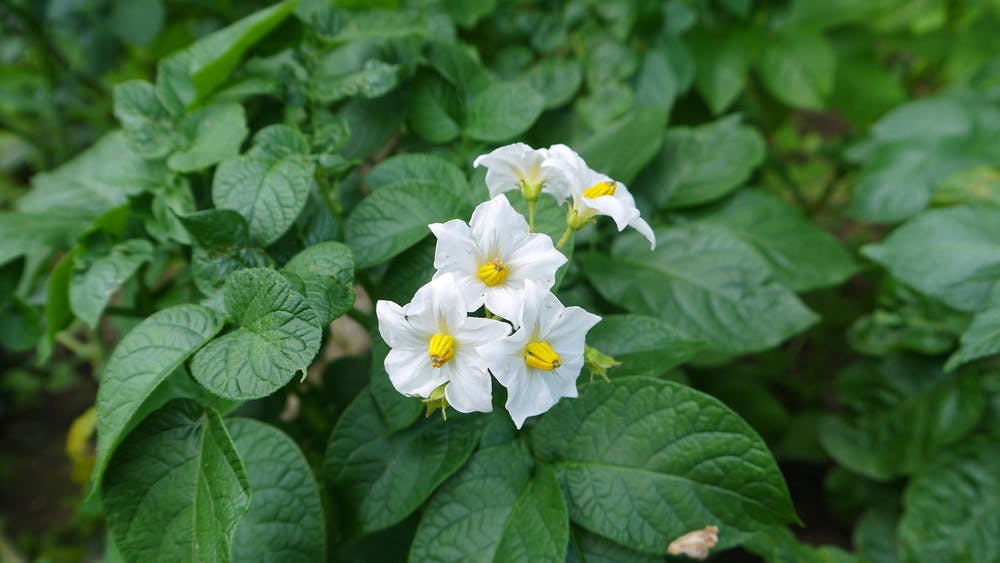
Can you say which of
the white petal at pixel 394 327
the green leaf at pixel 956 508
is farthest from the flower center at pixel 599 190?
the green leaf at pixel 956 508

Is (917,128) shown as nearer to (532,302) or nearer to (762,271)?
(762,271)

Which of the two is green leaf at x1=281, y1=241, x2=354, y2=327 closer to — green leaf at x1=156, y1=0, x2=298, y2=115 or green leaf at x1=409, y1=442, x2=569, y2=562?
green leaf at x1=409, y1=442, x2=569, y2=562

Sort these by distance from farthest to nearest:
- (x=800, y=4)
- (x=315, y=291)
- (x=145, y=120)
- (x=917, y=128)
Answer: (x=800, y=4) < (x=917, y=128) < (x=145, y=120) < (x=315, y=291)

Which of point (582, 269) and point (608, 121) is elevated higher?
point (608, 121)

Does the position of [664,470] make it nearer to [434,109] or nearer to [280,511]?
[280,511]

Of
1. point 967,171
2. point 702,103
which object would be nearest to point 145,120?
point 702,103

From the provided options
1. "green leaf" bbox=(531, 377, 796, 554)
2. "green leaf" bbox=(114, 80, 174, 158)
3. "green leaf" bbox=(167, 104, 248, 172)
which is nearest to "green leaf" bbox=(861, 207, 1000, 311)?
"green leaf" bbox=(531, 377, 796, 554)
